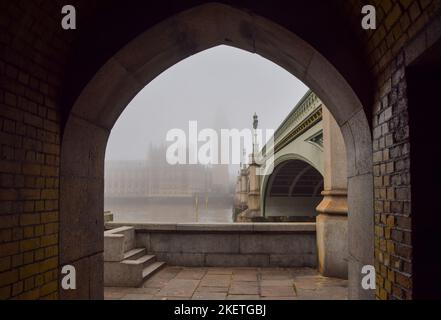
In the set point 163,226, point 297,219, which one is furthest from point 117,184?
point 163,226

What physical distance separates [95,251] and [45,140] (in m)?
1.42

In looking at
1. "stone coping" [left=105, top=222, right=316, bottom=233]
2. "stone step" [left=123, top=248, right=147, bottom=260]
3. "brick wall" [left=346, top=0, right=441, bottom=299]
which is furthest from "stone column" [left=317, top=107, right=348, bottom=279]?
"brick wall" [left=346, top=0, right=441, bottom=299]

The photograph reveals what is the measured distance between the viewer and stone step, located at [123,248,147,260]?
279 inches

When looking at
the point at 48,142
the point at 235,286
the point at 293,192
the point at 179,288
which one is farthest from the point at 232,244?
the point at 293,192

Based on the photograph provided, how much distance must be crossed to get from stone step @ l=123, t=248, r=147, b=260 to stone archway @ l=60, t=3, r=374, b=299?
2.94 metres

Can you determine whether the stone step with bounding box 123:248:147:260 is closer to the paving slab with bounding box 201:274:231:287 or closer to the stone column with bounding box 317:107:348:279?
the paving slab with bounding box 201:274:231:287

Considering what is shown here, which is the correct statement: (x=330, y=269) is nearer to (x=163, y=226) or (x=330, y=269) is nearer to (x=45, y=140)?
(x=163, y=226)

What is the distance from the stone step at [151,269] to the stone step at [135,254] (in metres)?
0.31

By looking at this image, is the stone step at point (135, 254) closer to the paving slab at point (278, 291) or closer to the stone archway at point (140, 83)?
the paving slab at point (278, 291)

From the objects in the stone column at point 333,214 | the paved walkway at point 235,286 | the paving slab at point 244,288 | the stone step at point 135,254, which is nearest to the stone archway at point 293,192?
the stone column at point 333,214

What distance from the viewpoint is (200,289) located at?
6.15m

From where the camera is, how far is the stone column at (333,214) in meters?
6.82
